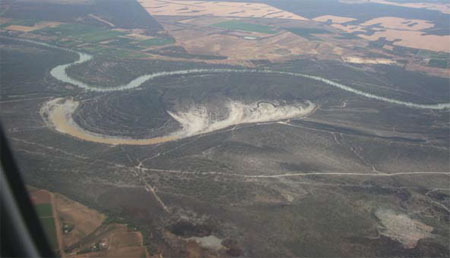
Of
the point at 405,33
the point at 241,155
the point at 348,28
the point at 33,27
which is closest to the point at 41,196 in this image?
the point at 241,155

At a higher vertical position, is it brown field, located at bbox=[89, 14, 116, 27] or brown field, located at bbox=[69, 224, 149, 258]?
brown field, located at bbox=[89, 14, 116, 27]

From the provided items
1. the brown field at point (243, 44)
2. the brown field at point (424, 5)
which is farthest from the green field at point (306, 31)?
the brown field at point (424, 5)

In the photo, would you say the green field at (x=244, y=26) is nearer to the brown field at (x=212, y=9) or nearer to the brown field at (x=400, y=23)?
the brown field at (x=212, y=9)

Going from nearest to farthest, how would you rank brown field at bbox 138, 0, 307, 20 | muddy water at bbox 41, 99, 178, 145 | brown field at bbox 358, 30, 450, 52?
muddy water at bbox 41, 99, 178, 145 → brown field at bbox 358, 30, 450, 52 → brown field at bbox 138, 0, 307, 20

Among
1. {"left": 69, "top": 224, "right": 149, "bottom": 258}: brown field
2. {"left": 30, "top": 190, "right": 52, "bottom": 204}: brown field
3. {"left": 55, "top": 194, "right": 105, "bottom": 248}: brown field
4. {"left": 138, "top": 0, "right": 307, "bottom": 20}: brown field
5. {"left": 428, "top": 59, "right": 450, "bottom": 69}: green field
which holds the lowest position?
{"left": 69, "top": 224, "right": 149, "bottom": 258}: brown field

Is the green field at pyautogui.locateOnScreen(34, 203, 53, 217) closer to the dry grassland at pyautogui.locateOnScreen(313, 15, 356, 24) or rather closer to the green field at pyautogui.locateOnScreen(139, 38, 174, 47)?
the green field at pyautogui.locateOnScreen(139, 38, 174, 47)

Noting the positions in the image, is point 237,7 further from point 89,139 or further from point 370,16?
point 89,139

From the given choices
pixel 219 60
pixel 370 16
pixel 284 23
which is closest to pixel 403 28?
pixel 370 16

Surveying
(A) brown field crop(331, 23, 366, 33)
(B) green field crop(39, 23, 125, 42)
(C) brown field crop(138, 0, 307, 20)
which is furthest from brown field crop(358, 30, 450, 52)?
(B) green field crop(39, 23, 125, 42)

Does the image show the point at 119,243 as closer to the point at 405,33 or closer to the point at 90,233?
the point at 90,233
